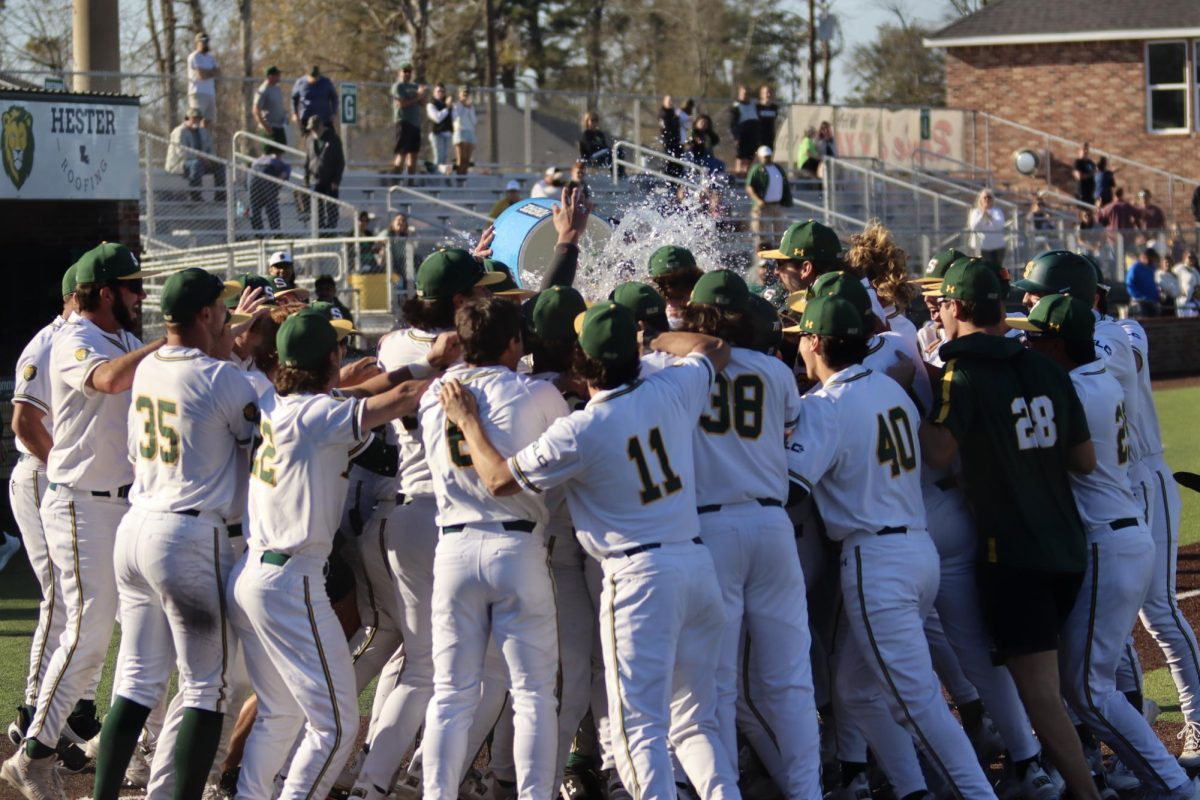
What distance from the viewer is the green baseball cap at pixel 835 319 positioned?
6.16 metres

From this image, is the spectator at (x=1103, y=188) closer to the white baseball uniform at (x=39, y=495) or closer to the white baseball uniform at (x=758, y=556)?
the white baseball uniform at (x=758, y=556)

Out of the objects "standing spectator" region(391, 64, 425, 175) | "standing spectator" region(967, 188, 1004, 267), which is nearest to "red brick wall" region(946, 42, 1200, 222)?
"standing spectator" region(967, 188, 1004, 267)

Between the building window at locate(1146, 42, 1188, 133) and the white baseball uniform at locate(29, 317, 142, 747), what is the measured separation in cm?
3465

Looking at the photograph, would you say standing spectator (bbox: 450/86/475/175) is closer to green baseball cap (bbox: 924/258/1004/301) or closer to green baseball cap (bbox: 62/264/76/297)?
green baseball cap (bbox: 62/264/76/297)

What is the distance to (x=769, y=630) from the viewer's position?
6012 mm

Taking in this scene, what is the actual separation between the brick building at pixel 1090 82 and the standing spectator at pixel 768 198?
602 inches

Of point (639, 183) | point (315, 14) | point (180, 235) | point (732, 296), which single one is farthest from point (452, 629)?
point (315, 14)

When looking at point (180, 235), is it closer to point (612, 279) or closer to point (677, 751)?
point (612, 279)

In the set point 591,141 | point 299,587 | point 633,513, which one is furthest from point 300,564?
point 591,141

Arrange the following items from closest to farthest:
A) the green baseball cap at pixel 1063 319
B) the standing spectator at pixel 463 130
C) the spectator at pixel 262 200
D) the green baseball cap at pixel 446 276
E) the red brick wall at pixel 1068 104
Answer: the green baseball cap at pixel 446 276 → the green baseball cap at pixel 1063 319 → the spectator at pixel 262 200 → the standing spectator at pixel 463 130 → the red brick wall at pixel 1068 104

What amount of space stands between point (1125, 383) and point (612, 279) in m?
4.07

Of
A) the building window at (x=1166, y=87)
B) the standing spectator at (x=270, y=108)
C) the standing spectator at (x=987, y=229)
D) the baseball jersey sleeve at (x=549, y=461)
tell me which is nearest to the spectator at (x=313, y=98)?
the standing spectator at (x=270, y=108)

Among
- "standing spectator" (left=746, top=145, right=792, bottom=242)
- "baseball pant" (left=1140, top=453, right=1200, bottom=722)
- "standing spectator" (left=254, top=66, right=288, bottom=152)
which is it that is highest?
"standing spectator" (left=254, top=66, right=288, bottom=152)

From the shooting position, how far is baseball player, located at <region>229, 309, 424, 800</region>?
19.1 ft
